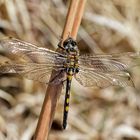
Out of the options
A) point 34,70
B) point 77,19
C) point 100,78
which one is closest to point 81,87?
point 100,78

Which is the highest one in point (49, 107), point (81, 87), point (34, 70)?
point (81, 87)

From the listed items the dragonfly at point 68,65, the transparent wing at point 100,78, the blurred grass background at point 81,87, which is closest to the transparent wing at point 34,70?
the dragonfly at point 68,65

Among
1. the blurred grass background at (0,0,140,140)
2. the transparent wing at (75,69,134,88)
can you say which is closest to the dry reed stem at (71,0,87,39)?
the transparent wing at (75,69,134,88)

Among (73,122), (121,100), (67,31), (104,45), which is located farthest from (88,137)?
(67,31)

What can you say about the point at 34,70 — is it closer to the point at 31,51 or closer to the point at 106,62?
the point at 31,51

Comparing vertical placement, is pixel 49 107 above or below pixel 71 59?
below

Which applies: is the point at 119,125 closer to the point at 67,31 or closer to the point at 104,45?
the point at 104,45

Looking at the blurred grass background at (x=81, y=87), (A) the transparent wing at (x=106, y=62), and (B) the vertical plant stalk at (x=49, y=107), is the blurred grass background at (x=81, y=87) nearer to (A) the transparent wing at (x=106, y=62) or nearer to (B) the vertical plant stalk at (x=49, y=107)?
(A) the transparent wing at (x=106, y=62)
